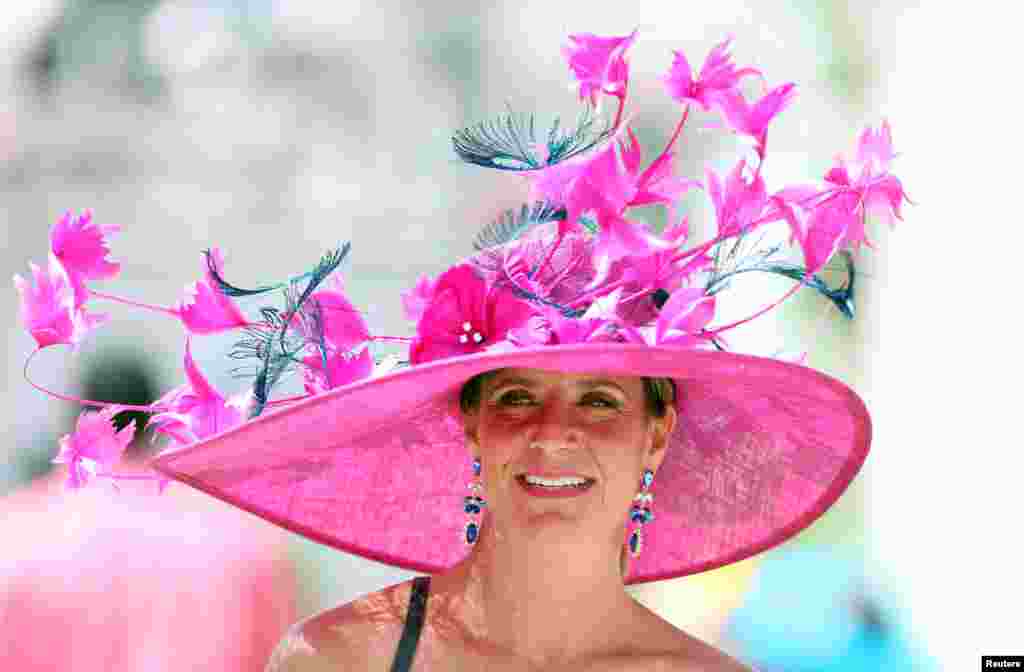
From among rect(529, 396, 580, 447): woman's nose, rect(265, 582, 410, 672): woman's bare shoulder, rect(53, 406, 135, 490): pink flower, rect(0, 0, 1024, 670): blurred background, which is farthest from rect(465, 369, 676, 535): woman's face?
rect(0, 0, 1024, 670): blurred background

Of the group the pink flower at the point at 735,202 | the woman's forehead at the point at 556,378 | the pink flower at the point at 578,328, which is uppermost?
the pink flower at the point at 735,202

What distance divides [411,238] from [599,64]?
2.56 m

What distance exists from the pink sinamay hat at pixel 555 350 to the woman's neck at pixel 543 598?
0.11m

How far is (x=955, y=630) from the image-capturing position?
4.33 meters

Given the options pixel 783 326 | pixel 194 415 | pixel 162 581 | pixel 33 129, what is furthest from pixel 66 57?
pixel 194 415

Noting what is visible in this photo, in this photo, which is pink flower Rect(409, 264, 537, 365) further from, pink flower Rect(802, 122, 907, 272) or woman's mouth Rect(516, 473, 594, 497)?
pink flower Rect(802, 122, 907, 272)

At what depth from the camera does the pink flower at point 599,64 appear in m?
2.01

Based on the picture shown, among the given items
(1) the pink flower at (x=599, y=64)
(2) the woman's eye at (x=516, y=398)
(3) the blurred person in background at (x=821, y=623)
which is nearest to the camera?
(1) the pink flower at (x=599, y=64)

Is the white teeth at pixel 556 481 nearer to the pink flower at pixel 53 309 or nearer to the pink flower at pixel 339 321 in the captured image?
the pink flower at pixel 339 321

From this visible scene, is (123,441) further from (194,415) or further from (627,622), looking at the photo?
(627,622)

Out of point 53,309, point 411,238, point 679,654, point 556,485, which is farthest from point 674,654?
point 411,238

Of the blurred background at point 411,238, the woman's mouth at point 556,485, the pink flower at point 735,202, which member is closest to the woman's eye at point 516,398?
the woman's mouth at point 556,485

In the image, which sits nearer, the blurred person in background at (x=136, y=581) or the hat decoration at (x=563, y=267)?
the hat decoration at (x=563, y=267)

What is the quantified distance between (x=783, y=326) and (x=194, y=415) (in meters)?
2.44
